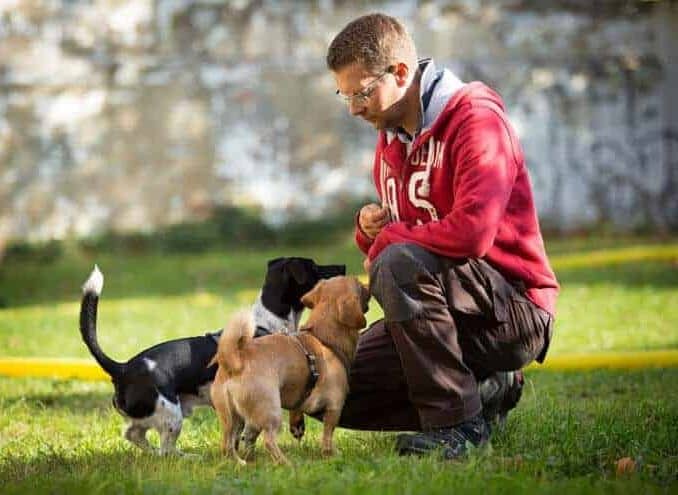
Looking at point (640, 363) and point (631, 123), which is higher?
point (631, 123)

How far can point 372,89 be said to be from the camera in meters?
4.38

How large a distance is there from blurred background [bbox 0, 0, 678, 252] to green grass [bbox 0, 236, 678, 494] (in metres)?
2.42

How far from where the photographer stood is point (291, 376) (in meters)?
4.29

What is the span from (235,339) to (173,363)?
3.25 ft

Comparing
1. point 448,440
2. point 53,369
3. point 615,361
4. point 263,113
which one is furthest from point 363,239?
point 263,113

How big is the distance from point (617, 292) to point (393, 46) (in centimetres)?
588

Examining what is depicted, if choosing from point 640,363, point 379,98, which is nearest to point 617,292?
point 640,363

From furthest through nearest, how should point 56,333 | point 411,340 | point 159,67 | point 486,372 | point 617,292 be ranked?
1. point 159,67
2. point 617,292
3. point 56,333
4. point 486,372
5. point 411,340

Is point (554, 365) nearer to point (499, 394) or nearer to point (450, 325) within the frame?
point (499, 394)

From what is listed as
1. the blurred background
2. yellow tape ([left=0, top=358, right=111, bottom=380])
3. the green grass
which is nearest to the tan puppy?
the green grass

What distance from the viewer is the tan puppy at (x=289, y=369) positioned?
4176 millimetres

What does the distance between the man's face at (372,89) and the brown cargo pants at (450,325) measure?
0.55 metres

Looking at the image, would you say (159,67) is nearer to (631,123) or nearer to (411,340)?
(631,123)

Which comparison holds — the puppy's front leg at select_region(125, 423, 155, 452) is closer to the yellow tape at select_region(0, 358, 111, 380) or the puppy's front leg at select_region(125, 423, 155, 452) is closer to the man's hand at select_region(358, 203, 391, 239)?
the man's hand at select_region(358, 203, 391, 239)
